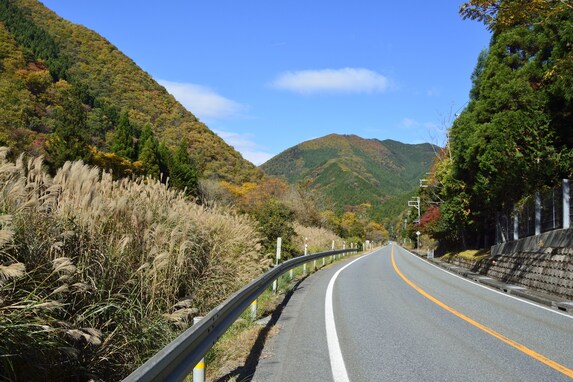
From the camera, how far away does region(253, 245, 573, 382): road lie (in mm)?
5641

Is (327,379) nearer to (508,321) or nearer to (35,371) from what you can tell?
(35,371)

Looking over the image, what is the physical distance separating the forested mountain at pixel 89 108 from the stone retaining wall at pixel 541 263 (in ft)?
123

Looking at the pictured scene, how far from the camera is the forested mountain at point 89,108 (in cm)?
5122

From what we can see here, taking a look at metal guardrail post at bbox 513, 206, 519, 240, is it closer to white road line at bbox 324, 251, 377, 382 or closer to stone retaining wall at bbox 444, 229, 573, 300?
stone retaining wall at bbox 444, 229, 573, 300

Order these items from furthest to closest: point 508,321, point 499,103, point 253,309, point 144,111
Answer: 1. point 144,111
2. point 499,103
3. point 508,321
4. point 253,309

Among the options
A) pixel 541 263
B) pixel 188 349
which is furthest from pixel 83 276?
pixel 541 263

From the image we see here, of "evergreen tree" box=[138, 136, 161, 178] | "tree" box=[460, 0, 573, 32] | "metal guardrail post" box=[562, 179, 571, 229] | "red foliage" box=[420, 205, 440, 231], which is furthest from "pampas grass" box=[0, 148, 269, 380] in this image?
"evergreen tree" box=[138, 136, 161, 178]

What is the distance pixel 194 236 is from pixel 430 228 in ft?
133

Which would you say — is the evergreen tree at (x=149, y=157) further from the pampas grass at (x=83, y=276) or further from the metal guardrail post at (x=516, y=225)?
the pampas grass at (x=83, y=276)

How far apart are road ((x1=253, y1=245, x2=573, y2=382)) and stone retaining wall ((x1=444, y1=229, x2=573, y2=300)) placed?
6.97 ft

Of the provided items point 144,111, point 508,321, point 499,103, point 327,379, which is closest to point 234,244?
point 327,379

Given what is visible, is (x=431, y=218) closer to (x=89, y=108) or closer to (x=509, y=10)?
(x=509, y=10)

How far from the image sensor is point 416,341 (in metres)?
7.31

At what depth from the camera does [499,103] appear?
867 inches
